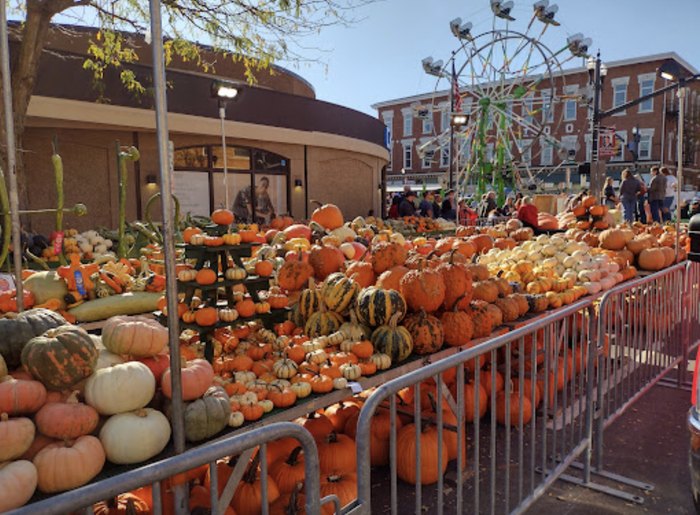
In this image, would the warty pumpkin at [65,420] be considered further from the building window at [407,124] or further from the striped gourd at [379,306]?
the building window at [407,124]

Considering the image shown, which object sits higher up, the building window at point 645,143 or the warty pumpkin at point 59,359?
the building window at point 645,143

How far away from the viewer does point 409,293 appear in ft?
12.9

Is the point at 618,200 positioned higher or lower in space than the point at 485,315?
higher

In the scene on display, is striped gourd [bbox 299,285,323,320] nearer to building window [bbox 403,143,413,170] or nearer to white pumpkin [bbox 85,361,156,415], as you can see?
white pumpkin [bbox 85,361,156,415]

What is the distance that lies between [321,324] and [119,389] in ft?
5.54

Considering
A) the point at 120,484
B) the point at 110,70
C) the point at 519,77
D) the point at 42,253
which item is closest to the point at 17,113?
the point at 42,253

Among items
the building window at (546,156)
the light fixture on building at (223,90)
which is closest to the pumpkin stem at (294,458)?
the light fixture on building at (223,90)

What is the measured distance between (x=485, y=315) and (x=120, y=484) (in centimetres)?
333

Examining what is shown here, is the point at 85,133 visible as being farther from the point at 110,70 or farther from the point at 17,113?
the point at 17,113

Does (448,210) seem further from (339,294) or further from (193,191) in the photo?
(339,294)

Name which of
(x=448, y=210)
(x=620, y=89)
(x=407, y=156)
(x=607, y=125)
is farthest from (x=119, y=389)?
(x=407, y=156)

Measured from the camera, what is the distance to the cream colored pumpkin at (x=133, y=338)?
103 inches

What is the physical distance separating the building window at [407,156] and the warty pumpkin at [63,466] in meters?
56.5

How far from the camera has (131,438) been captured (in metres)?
2.23
